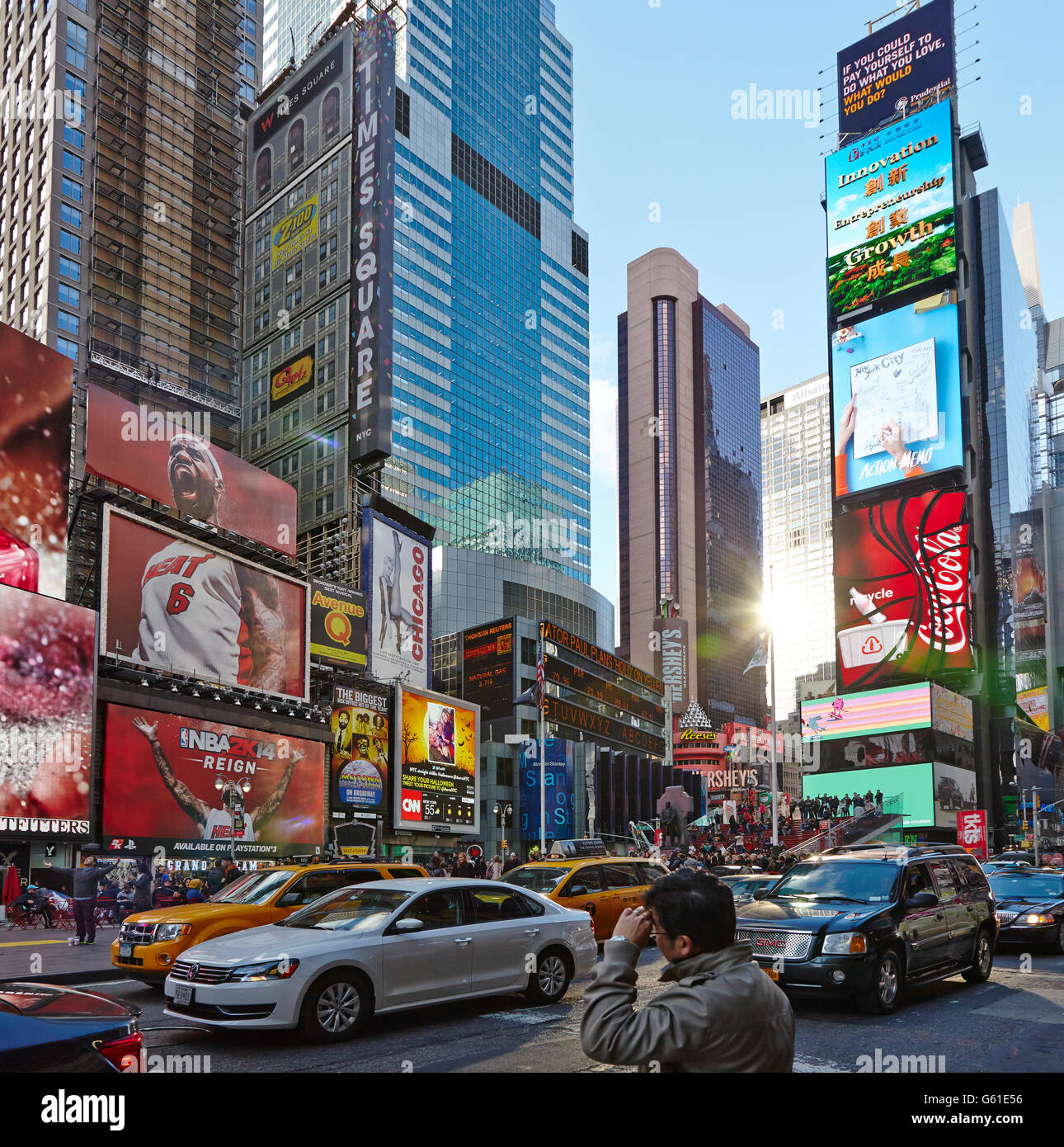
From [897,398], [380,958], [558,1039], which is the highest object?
[897,398]

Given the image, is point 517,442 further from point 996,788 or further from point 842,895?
point 842,895

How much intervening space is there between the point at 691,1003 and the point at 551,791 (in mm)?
73698

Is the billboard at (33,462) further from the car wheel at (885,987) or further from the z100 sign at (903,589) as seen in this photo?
the z100 sign at (903,589)

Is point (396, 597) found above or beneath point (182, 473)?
beneath

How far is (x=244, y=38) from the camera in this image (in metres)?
97.8

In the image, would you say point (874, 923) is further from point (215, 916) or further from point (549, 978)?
point (215, 916)

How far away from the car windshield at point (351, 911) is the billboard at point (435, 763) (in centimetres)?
4478

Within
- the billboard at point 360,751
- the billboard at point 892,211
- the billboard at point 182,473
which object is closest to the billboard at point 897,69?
the billboard at point 892,211

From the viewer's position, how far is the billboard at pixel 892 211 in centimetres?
8338

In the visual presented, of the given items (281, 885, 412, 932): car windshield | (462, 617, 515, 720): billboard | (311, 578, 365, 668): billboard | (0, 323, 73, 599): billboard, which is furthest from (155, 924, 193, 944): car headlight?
(462, 617, 515, 720): billboard

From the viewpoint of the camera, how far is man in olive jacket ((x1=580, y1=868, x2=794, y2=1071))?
3.46m

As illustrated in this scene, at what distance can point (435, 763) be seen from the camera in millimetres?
59000

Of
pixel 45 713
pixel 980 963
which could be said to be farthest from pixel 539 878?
pixel 45 713
